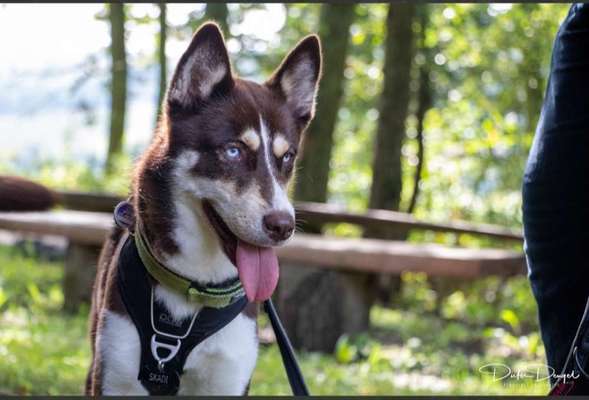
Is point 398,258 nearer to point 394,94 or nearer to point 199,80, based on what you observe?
point 199,80

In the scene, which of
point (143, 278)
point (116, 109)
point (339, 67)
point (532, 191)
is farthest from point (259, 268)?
point (116, 109)

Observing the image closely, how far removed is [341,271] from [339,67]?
4156 mm

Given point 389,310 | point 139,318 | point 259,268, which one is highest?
point 259,268

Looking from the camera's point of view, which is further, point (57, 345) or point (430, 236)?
point (430, 236)

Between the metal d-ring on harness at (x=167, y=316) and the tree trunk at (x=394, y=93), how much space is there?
8277 millimetres

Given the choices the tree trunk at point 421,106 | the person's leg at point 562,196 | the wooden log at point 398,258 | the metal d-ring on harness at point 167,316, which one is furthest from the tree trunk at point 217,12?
the metal d-ring on harness at point 167,316

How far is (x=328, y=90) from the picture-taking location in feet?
35.8

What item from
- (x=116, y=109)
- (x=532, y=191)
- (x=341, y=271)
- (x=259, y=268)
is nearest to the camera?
(x=259, y=268)

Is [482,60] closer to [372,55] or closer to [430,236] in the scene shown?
[372,55]

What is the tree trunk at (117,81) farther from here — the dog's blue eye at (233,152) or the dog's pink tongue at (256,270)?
the dog's pink tongue at (256,270)

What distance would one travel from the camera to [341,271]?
7.35 meters

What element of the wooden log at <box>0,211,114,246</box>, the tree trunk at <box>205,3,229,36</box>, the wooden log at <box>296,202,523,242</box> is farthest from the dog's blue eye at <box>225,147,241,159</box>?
the tree trunk at <box>205,3,229,36</box>

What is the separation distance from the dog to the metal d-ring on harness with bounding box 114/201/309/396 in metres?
0.02

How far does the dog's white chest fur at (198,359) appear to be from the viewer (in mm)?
3055
